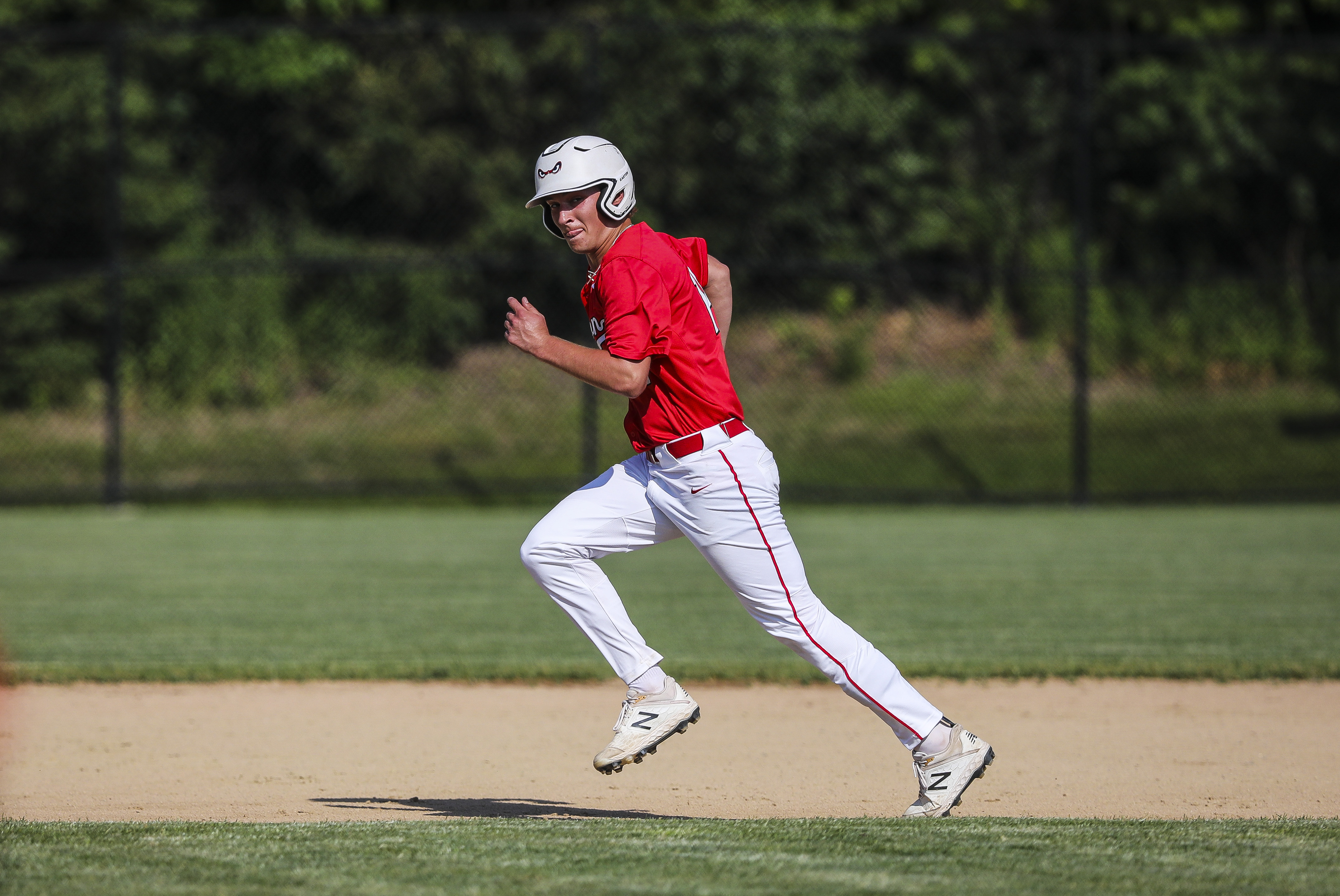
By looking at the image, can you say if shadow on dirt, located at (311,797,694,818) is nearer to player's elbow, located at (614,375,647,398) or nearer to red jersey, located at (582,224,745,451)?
red jersey, located at (582,224,745,451)

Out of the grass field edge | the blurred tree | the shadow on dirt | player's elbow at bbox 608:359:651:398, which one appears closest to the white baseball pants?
player's elbow at bbox 608:359:651:398

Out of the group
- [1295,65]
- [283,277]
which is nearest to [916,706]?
[283,277]

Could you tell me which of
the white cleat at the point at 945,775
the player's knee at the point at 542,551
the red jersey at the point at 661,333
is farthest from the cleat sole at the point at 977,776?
the player's knee at the point at 542,551

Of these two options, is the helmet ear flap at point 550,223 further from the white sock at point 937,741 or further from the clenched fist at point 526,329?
the white sock at point 937,741

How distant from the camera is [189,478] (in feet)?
58.7

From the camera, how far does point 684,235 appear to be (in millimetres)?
19094

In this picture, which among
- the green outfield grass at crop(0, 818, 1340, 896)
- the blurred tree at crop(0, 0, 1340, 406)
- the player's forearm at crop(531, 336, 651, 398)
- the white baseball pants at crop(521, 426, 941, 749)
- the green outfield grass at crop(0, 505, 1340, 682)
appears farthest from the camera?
the blurred tree at crop(0, 0, 1340, 406)

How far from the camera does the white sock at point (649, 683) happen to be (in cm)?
493

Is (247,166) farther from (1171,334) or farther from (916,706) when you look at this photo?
(916,706)

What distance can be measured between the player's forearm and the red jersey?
0.04 metres

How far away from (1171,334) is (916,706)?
16.7 metres

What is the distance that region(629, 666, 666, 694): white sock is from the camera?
4.93 metres

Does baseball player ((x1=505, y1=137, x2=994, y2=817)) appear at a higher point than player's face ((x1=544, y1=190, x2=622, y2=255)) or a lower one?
lower

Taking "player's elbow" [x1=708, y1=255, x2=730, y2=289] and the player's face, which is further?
"player's elbow" [x1=708, y1=255, x2=730, y2=289]
